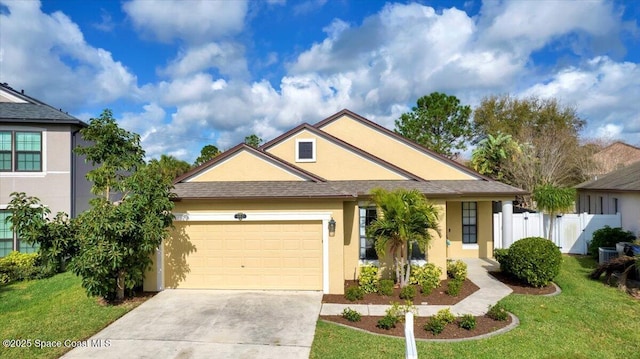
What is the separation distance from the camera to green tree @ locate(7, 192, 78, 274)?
871cm

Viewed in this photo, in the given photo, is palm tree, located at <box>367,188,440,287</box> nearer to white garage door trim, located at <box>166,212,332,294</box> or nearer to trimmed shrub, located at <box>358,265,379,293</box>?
trimmed shrub, located at <box>358,265,379,293</box>

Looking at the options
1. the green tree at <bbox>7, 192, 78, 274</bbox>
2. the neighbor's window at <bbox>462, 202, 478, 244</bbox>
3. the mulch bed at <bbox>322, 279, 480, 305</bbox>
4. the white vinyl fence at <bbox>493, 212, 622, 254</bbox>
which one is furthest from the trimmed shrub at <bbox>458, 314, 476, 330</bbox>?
the green tree at <bbox>7, 192, 78, 274</bbox>

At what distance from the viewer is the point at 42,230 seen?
888 centimetres

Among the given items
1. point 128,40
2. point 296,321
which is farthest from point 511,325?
point 128,40

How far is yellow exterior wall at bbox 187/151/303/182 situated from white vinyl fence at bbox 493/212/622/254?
1007 cm

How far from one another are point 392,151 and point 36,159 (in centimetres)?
1460

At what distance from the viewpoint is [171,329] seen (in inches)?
316

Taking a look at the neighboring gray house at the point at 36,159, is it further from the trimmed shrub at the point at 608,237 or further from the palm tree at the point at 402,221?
the trimmed shrub at the point at 608,237

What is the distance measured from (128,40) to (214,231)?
12.7 m

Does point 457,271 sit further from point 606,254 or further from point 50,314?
point 50,314

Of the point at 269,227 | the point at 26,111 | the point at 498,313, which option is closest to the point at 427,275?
the point at 498,313

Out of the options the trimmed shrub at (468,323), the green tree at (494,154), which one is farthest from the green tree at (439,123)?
the trimmed shrub at (468,323)

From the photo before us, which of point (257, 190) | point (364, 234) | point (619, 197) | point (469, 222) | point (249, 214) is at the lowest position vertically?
point (364, 234)

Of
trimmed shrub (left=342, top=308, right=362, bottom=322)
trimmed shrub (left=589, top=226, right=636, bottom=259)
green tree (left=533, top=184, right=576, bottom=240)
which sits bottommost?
trimmed shrub (left=342, top=308, right=362, bottom=322)
